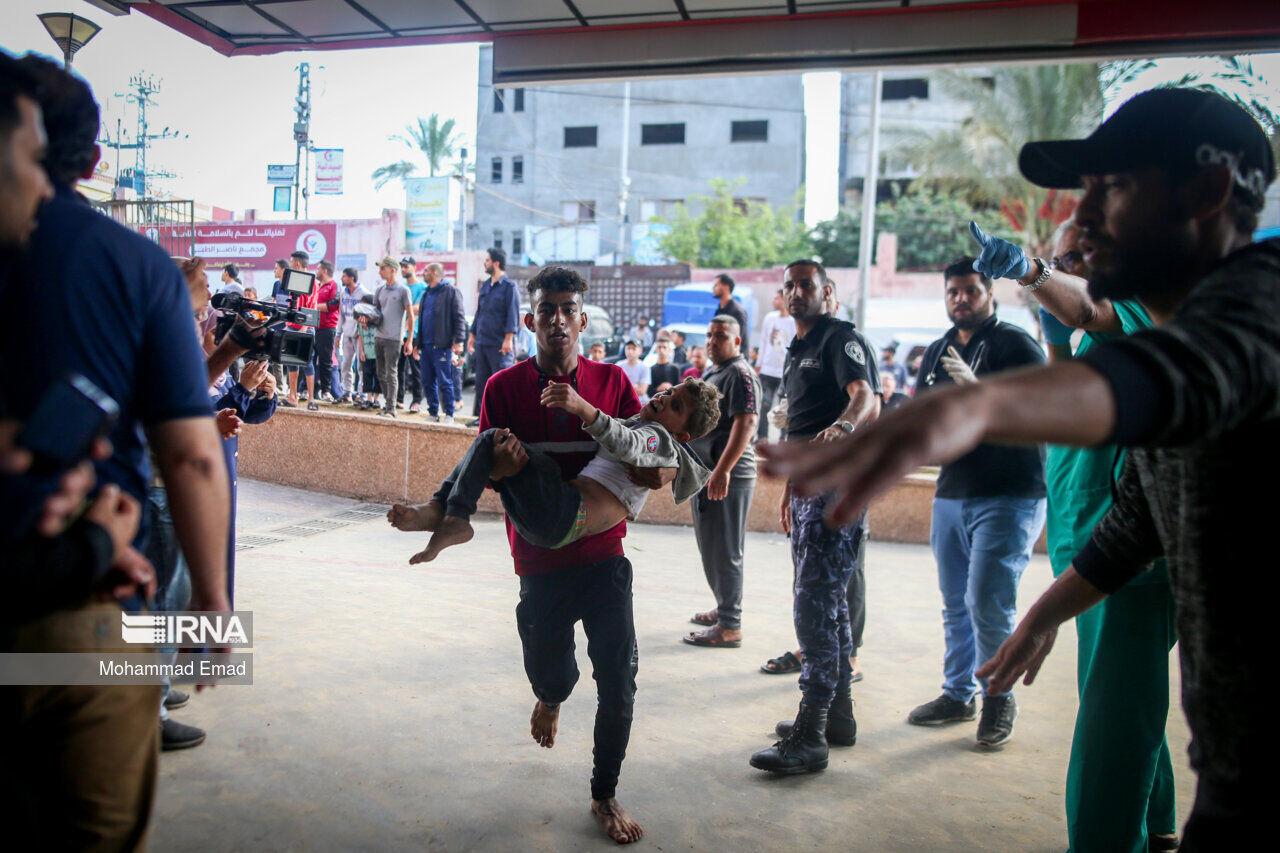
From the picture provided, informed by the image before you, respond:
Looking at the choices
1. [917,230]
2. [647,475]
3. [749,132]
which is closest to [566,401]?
[647,475]

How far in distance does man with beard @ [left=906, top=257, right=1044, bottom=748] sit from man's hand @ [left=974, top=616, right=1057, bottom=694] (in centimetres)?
196

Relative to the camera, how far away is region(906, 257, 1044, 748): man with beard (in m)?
3.91

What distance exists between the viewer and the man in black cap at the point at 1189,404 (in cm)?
94

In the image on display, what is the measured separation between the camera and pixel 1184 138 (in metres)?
1.29

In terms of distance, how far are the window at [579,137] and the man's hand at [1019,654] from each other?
4069cm

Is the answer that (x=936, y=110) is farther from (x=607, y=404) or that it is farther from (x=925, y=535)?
(x=607, y=404)

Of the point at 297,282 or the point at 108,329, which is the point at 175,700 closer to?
the point at 297,282

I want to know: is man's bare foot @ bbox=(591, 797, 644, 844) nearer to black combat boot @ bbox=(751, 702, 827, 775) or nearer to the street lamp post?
black combat boot @ bbox=(751, 702, 827, 775)

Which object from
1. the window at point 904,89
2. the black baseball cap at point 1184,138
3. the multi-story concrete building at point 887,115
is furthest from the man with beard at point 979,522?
the window at point 904,89

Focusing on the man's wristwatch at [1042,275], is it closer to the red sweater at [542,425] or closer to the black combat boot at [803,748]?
the red sweater at [542,425]

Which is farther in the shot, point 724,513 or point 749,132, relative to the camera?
point 749,132

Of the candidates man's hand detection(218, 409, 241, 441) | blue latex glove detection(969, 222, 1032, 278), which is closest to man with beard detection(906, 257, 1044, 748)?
blue latex glove detection(969, 222, 1032, 278)

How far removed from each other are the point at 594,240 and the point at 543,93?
8088mm

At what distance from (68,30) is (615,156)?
3631cm
